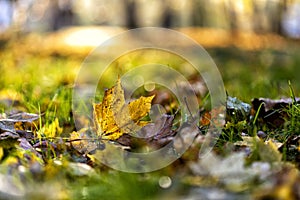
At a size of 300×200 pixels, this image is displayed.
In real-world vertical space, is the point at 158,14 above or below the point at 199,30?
above

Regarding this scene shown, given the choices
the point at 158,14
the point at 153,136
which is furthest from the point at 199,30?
the point at 153,136

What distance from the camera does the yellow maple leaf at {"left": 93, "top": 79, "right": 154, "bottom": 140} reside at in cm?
130

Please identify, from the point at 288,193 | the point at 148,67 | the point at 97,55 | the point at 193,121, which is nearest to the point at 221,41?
the point at 97,55

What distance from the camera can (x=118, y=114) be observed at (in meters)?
1.31

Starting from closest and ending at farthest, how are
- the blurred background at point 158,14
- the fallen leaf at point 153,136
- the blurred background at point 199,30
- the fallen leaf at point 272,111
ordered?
the fallen leaf at point 153,136 < the fallen leaf at point 272,111 < the blurred background at point 199,30 < the blurred background at point 158,14

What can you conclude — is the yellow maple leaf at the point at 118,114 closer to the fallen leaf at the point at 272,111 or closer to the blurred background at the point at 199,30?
the fallen leaf at the point at 272,111

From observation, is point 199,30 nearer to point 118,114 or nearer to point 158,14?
point 158,14

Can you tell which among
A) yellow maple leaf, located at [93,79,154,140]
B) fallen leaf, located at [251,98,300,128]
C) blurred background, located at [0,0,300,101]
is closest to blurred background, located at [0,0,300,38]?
blurred background, located at [0,0,300,101]

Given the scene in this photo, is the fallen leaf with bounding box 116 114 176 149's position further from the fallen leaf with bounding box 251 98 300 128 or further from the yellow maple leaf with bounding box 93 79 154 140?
the fallen leaf with bounding box 251 98 300 128

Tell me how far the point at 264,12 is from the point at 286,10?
636 mm

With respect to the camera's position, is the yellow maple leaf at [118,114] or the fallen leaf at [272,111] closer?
the yellow maple leaf at [118,114]

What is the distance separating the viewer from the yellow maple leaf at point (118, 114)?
1.30 meters

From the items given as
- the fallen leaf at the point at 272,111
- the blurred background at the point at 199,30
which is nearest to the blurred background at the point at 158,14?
the blurred background at the point at 199,30

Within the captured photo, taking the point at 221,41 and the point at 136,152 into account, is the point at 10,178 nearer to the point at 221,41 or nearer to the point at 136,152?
the point at 136,152
